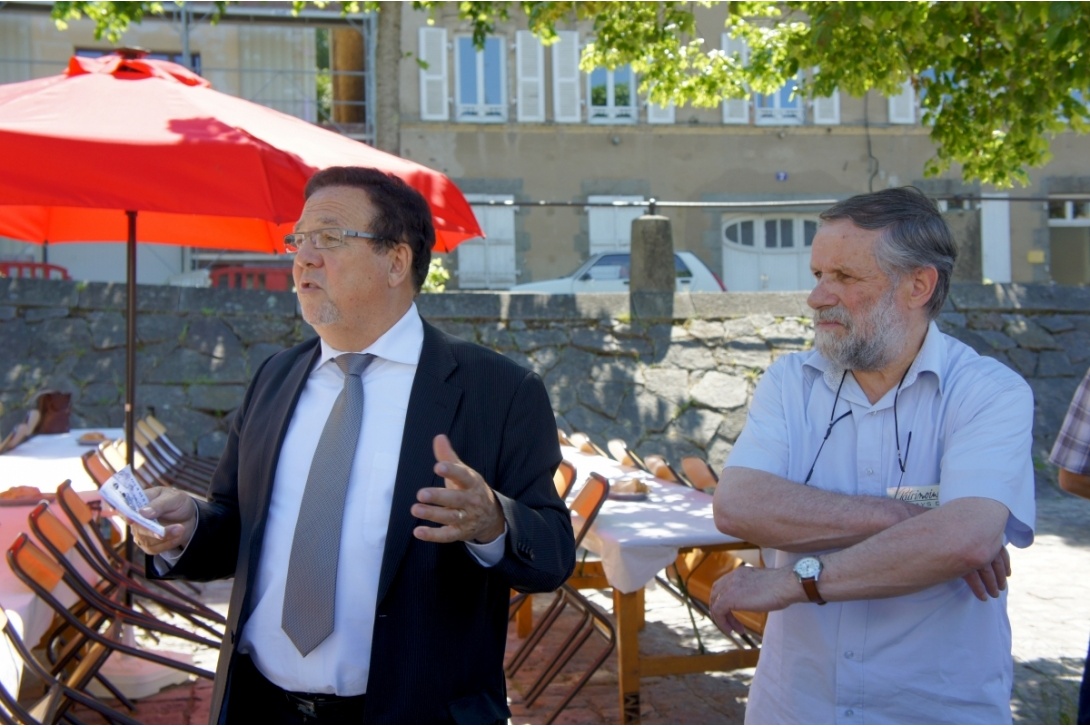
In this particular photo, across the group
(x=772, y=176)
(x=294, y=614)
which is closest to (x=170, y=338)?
(x=294, y=614)

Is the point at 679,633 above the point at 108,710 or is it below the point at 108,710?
below

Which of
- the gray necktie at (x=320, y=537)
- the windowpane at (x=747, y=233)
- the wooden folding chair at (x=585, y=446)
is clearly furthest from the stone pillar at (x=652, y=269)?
the windowpane at (x=747, y=233)

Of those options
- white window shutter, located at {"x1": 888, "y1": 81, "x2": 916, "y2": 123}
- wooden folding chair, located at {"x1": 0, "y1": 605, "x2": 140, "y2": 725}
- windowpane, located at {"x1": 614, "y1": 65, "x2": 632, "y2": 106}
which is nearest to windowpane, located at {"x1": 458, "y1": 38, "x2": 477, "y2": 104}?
windowpane, located at {"x1": 614, "y1": 65, "x2": 632, "y2": 106}

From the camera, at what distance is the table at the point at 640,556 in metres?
4.04

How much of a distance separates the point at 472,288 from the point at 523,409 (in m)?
20.9

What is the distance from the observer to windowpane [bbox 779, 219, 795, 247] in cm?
2403

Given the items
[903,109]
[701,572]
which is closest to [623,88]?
[903,109]

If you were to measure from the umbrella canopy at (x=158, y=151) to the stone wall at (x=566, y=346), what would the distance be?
530 centimetres

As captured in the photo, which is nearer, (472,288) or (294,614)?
(294,614)

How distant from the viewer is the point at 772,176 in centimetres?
2475

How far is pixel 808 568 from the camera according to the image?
2.18 meters

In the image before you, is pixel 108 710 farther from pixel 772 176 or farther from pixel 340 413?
pixel 772 176

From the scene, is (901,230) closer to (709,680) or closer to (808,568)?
(808,568)

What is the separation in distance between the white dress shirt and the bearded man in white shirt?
0.66 meters
